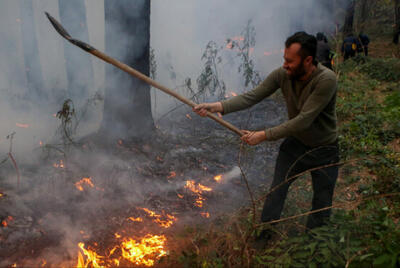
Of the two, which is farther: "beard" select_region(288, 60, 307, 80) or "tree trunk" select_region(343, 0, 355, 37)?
"tree trunk" select_region(343, 0, 355, 37)

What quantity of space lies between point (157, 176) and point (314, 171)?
2494 mm

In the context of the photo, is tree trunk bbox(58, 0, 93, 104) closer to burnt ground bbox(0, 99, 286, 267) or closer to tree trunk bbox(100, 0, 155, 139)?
tree trunk bbox(100, 0, 155, 139)

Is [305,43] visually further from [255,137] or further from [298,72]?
[255,137]

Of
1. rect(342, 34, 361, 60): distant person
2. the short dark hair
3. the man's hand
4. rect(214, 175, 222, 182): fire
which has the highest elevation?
rect(342, 34, 361, 60): distant person

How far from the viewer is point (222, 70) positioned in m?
10.5

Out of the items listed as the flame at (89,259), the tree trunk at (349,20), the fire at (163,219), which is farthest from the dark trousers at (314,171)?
the tree trunk at (349,20)

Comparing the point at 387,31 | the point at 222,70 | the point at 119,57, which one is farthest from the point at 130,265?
the point at 387,31

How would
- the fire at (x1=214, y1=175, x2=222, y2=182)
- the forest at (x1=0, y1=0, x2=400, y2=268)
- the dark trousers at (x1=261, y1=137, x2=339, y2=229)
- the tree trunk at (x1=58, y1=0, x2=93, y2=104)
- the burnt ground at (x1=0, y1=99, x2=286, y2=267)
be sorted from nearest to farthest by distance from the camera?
the forest at (x1=0, y1=0, x2=400, y2=268), the dark trousers at (x1=261, y1=137, x2=339, y2=229), the burnt ground at (x1=0, y1=99, x2=286, y2=267), the fire at (x1=214, y1=175, x2=222, y2=182), the tree trunk at (x1=58, y1=0, x2=93, y2=104)

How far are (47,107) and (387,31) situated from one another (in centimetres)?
1934

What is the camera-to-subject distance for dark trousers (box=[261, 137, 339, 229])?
9.99 feet

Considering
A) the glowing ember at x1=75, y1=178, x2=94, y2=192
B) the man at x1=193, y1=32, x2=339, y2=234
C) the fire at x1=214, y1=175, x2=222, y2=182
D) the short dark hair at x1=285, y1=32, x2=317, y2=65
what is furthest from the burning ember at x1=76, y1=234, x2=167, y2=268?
the short dark hair at x1=285, y1=32, x2=317, y2=65

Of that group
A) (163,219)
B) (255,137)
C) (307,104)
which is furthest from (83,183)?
(307,104)

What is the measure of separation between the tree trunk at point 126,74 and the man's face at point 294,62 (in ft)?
11.1

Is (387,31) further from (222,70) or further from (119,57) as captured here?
(119,57)
